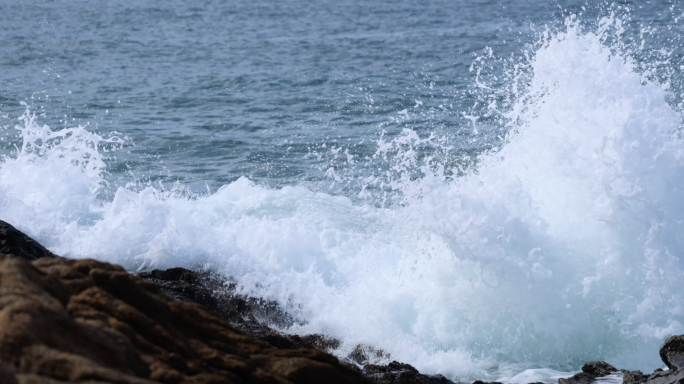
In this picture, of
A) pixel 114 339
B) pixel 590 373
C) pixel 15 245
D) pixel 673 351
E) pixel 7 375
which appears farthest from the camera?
pixel 15 245

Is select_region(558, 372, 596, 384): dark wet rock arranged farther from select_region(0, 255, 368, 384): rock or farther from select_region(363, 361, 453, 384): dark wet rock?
select_region(0, 255, 368, 384): rock

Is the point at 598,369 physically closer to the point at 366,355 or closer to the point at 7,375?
the point at 366,355

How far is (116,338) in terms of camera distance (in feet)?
9.42

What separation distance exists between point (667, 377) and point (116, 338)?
3.63 metres

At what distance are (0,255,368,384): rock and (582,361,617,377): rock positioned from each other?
2.97 metres

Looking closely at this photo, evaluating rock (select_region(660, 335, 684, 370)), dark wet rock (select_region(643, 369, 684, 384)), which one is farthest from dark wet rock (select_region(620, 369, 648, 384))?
rock (select_region(660, 335, 684, 370))

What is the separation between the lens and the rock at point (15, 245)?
240 inches

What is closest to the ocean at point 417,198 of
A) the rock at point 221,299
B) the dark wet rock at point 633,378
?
the rock at point 221,299

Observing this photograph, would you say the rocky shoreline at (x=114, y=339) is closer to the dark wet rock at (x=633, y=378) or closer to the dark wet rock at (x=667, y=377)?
the dark wet rock at (x=667, y=377)

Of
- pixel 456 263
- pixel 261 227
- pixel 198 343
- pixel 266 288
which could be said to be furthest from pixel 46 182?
pixel 198 343

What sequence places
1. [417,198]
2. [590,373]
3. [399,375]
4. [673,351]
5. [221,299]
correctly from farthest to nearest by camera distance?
[417,198]
[221,299]
[590,373]
[673,351]
[399,375]

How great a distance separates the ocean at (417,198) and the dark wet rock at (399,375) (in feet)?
2.35

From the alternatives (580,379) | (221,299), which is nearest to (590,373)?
(580,379)

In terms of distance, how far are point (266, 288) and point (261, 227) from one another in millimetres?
1276
